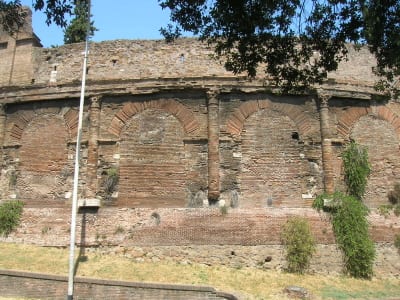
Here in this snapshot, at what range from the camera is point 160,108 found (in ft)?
58.9

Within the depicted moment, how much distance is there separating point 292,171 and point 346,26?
29.1 feet

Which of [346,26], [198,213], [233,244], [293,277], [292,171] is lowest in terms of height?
[293,277]

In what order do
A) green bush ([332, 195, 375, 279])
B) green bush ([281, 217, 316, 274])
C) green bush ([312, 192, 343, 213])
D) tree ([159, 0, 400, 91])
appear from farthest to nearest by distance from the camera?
green bush ([312, 192, 343, 213]) < green bush ([332, 195, 375, 279]) < green bush ([281, 217, 316, 274]) < tree ([159, 0, 400, 91])

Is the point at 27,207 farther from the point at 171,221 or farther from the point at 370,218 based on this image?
the point at 370,218

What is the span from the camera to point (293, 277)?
14859mm

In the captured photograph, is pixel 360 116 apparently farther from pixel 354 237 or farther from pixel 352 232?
pixel 354 237

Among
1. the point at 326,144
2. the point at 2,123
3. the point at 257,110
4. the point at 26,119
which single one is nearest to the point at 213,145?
the point at 257,110

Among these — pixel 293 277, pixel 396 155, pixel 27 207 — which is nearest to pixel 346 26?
pixel 293 277

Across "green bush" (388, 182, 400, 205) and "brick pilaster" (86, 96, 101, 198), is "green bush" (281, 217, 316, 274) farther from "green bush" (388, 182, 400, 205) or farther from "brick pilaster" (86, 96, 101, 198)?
"brick pilaster" (86, 96, 101, 198)

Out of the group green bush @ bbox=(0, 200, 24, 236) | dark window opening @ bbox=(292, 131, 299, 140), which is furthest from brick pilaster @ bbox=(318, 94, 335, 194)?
green bush @ bbox=(0, 200, 24, 236)

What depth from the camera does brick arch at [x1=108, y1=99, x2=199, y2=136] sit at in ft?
58.0

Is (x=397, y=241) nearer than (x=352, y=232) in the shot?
No

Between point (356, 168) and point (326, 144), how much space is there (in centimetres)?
138

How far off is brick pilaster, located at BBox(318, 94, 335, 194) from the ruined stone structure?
4 centimetres
